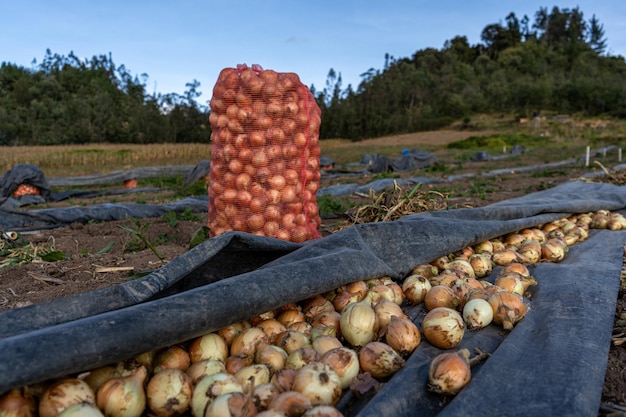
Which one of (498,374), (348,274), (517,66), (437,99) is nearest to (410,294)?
(348,274)

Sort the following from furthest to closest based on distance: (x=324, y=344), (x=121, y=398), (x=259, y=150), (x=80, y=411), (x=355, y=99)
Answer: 1. (x=355, y=99)
2. (x=259, y=150)
3. (x=324, y=344)
4. (x=121, y=398)
5. (x=80, y=411)

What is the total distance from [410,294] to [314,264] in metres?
0.55

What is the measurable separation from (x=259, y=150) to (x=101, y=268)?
4.34ft

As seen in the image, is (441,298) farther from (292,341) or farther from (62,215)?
(62,215)

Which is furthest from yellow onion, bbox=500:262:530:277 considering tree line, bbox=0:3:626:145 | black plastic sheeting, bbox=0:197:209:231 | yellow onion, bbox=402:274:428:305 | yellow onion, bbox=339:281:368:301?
tree line, bbox=0:3:626:145

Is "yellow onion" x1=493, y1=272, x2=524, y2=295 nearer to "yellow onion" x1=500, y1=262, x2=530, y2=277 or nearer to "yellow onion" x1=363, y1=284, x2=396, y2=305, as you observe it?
"yellow onion" x1=500, y1=262, x2=530, y2=277

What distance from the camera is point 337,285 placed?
2166mm

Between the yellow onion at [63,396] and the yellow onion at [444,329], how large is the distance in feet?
3.89

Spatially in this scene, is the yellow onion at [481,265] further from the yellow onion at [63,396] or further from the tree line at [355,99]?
the tree line at [355,99]

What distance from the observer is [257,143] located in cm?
354

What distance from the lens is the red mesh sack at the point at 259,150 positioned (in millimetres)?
3549

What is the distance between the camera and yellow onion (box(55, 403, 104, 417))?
4.34 ft

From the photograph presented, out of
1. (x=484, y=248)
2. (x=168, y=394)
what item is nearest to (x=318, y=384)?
(x=168, y=394)

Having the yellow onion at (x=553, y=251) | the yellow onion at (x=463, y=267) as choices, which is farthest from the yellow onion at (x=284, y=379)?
the yellow onion at (x=553, y=251)
